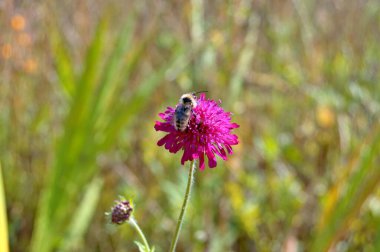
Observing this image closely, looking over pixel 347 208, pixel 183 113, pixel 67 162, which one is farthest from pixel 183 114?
pixel 67 162

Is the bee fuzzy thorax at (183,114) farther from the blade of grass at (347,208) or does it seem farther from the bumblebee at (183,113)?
the blade of grass at (347,208)

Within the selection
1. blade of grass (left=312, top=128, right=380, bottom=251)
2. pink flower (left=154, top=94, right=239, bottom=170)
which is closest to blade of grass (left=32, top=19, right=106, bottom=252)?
blade of grass (left=312, top=128, right=380, bottom=251)

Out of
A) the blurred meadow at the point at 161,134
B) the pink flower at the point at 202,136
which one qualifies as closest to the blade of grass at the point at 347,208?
the blurred meadow at the point at 161,134

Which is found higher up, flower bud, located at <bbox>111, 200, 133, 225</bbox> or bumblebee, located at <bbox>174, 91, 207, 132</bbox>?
bumblebee, located at <bbox>174, 91, 207, 132</bbox>

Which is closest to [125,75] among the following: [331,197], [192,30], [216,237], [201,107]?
[192,30]

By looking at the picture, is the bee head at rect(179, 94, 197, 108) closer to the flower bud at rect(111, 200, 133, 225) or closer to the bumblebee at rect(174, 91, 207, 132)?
the bumblebee at rect(174, 91, 207, 132)

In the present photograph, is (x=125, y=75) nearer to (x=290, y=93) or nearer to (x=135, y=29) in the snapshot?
(x=135, y=29)
